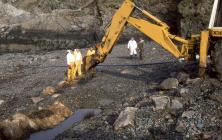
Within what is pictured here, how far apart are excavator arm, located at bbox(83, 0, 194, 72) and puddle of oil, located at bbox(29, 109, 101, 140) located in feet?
10.4

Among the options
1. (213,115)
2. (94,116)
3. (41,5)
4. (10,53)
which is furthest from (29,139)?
(41,5)

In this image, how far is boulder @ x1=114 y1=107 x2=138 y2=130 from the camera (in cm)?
1035

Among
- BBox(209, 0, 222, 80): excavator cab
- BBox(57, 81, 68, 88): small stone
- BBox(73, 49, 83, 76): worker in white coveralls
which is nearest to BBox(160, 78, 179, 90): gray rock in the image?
BBox(209, 0, 222, 80): excavator cab

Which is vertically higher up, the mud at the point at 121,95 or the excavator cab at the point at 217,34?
the excavator cab at the point at 217,34

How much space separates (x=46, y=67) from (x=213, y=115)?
13718mm

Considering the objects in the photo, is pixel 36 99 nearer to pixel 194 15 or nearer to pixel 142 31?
pixel 142 31

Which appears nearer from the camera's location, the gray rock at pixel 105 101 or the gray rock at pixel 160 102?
the gray rock at pixel 160 102

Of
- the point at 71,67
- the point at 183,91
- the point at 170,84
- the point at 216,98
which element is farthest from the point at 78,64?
the point at 216,98

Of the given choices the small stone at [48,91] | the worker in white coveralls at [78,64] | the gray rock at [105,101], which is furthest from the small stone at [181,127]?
the worker in white coveralls at [78,64]

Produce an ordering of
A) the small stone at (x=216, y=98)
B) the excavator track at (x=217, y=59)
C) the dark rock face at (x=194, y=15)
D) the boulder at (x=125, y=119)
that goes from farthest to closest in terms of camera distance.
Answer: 1. the dark rock face at (x=194, y=15)
2. the excavator track at (x=217, y=59)
3. the small stone at (x=216, y=98)
4. the boulder at (x=125, y=119)

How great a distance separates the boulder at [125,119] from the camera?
1035cm

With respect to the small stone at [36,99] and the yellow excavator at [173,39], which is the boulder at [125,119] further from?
the small stone at [36,99]

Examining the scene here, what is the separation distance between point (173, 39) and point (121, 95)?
8.10 ft

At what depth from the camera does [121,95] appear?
14.2m
